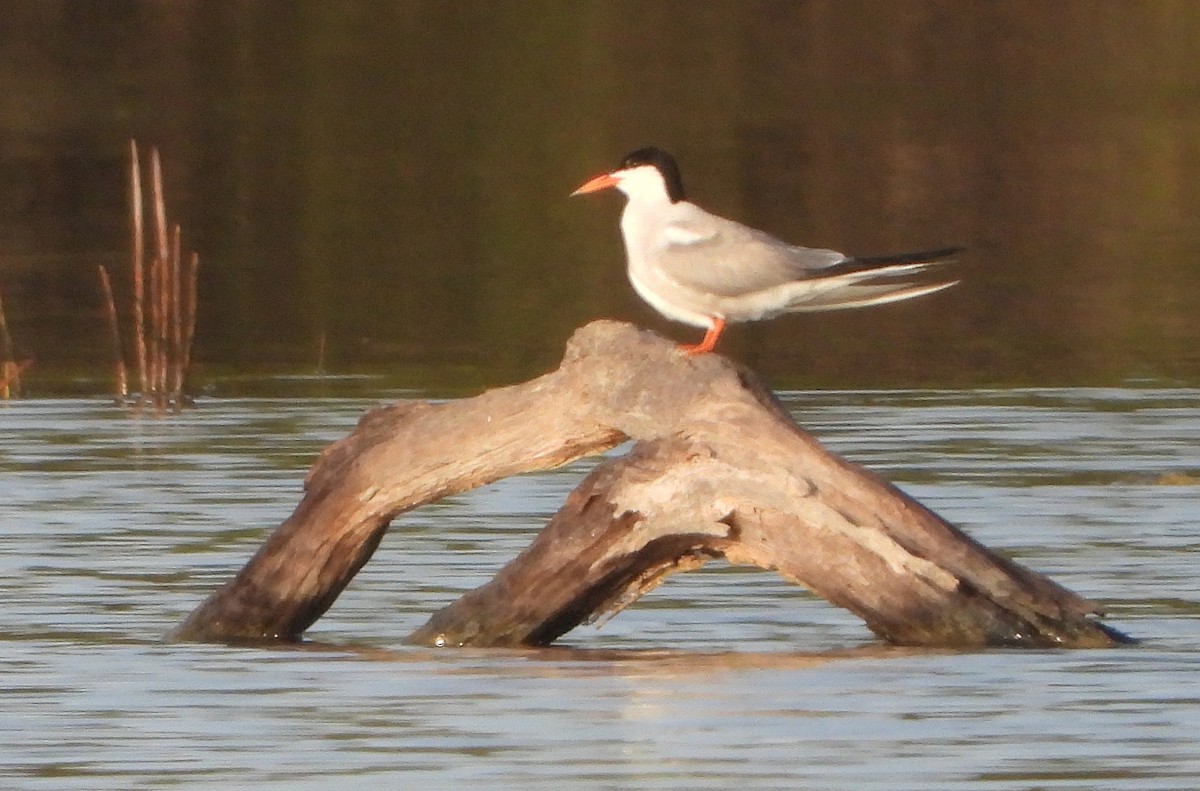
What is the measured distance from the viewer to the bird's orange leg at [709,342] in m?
10.0

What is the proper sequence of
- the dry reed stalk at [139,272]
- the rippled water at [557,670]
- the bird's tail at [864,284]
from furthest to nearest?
the dry reed stalk at [139,272], the bird's tail at [864,284], the rippled water at [557,670]

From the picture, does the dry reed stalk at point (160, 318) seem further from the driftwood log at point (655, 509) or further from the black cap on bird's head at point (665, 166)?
the driftwood log at point (655, 509)

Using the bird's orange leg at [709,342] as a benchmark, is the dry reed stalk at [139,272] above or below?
below

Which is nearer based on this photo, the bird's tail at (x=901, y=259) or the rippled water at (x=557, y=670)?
the rippled water at (x=557, y=670)

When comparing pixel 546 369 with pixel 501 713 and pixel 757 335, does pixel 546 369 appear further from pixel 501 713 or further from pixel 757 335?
pixel 501 713

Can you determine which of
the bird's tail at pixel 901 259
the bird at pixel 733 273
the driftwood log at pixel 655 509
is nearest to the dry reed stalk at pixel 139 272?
the bird at pixel 733 273

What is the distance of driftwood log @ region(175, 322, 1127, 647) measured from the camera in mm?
9656

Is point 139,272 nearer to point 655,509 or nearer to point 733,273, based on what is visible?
point 733,273

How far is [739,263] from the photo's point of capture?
36.8ft

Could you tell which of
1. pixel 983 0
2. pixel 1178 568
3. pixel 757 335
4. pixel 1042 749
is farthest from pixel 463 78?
pixel 1042 749

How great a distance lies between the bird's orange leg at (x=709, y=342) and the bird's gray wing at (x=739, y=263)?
0.14 m

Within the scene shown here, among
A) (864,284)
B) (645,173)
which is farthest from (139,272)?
(864,284)

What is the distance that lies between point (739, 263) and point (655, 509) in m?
1.67

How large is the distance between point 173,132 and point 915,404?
80.0 feet
